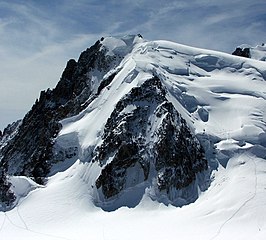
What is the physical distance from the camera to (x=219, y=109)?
4897cm

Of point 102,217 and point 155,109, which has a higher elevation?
point 155,109

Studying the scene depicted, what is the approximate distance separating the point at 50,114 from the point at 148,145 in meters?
20.3

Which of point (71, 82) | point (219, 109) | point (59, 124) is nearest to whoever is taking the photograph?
→ point (219, 109)

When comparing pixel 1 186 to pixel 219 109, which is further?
pixel 219 109

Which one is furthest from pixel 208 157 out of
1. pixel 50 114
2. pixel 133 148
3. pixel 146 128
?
pixel 50 114

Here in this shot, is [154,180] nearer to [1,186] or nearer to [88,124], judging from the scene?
[88,124]

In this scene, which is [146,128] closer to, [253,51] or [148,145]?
[148,145]

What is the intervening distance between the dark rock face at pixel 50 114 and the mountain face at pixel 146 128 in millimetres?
177

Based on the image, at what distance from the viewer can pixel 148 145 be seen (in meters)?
43.7

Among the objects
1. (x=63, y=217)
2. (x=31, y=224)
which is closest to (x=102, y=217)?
(x=63, y=217)

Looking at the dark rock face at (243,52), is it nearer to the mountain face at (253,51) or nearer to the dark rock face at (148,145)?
the mountain face at (253,51)

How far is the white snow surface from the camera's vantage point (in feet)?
117

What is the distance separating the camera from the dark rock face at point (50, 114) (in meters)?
51.8

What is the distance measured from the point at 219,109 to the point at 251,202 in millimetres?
14448
